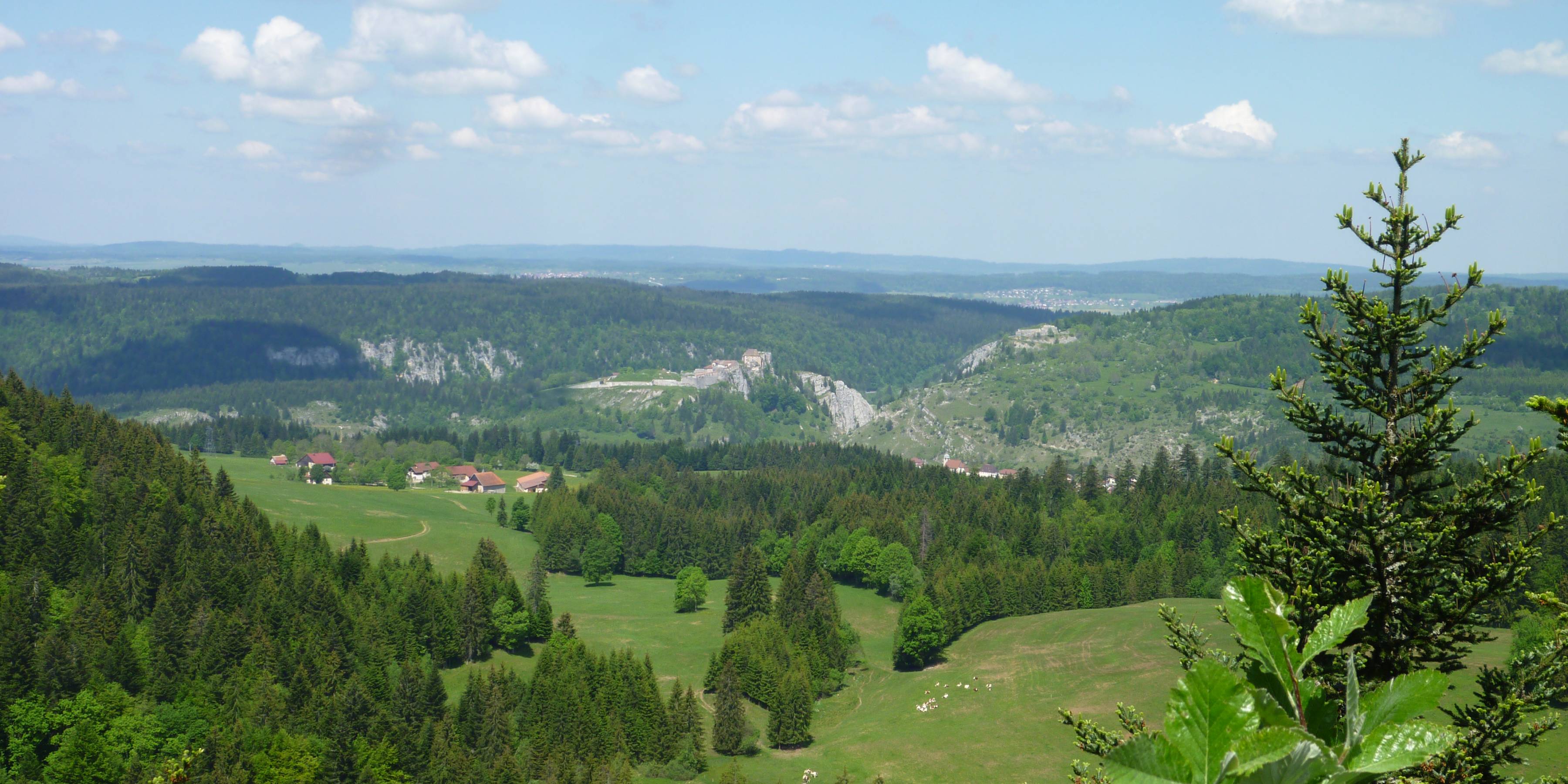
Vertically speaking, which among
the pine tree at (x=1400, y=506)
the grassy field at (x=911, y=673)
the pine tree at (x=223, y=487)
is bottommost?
the grassy field at (x=911, y=673)

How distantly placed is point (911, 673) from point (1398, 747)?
10959 centimetres

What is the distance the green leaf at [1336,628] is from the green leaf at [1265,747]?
58 centimetres

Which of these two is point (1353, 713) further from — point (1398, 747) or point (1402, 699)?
point (1402, 699)

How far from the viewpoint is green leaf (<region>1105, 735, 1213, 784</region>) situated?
4.61m

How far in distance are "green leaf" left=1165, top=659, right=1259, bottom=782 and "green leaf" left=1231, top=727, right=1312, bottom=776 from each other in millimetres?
121

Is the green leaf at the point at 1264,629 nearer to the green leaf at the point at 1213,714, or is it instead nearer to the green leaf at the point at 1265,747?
the green leaf at the point at 1213,714

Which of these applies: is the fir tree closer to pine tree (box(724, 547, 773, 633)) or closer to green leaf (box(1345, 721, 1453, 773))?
pine tree (box(724, 547, 773, 633))

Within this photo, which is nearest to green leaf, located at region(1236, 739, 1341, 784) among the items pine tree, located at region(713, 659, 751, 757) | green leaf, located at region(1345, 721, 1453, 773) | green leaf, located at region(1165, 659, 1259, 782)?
green leaf, located at region(1165, 659, 1259, 782)

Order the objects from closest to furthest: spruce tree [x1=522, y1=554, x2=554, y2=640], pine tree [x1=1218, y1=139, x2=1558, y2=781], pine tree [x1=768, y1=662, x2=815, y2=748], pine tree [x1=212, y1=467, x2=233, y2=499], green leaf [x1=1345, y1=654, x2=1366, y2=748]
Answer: green leaf [x1=1345, y1=654, x2=1366, y2=748] < pine tree [x1=1218, y1=139, x2=1558, y2=781] < pine tree [x1=768, y1=662, x2=815, y2=748] < spruce tree [x1=522, y1=554, x2=554, y2=640] < pine tree [x1=212, y1=467, x2=233, y2=499]

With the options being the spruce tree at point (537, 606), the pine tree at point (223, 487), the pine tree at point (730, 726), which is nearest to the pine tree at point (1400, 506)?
the pine tree at point (730, 726)

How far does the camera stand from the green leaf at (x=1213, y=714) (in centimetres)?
466

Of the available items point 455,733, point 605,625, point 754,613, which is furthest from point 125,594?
point 754,613

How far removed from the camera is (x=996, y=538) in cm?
14825

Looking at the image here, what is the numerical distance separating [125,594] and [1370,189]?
9884cm
